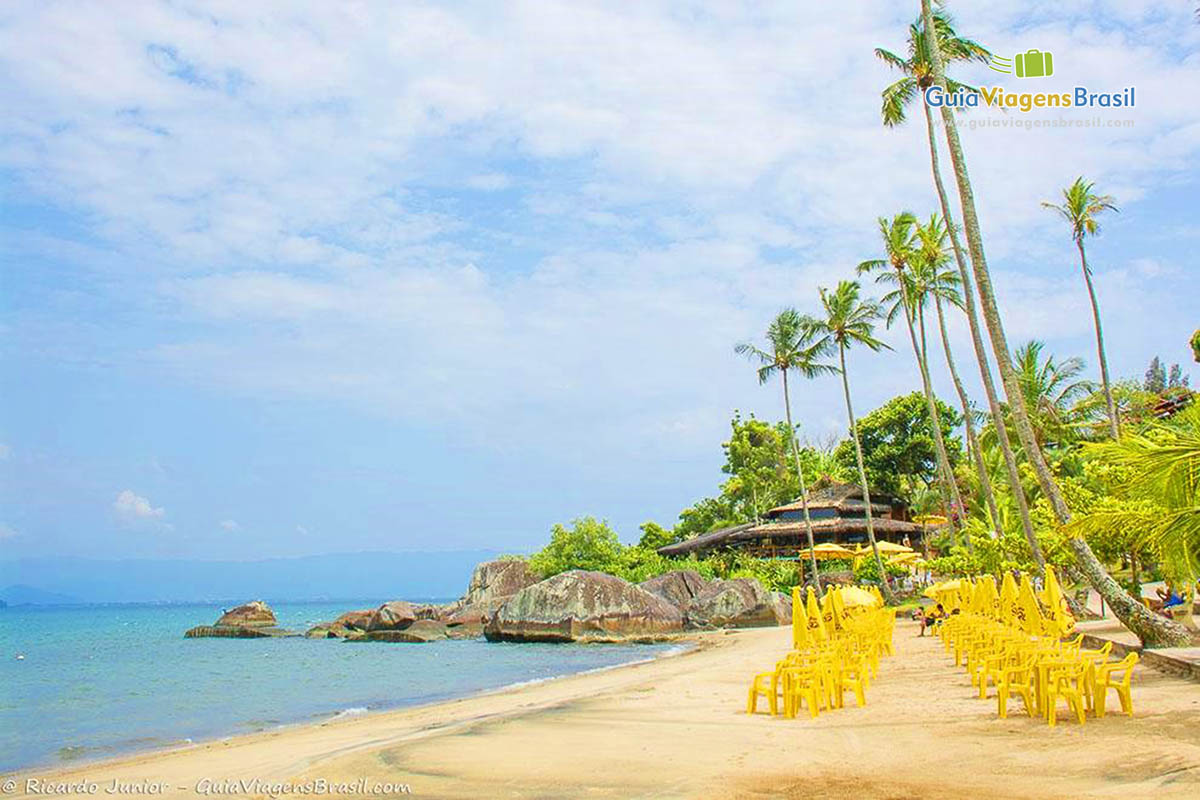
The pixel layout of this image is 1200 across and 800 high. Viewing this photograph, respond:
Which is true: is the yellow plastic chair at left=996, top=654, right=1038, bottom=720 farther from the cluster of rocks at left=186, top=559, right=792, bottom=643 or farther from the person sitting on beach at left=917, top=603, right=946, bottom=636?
the cluster of rocks at left=186, top=559, right=792, bottom=643

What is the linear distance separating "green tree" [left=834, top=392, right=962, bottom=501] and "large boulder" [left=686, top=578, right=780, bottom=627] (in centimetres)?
1644

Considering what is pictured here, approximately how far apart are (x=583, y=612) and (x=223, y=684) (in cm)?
1411

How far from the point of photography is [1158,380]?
8788 centimetres

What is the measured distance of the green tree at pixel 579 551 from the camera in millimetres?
45344

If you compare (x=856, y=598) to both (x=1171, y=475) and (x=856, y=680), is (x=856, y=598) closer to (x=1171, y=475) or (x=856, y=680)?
(x=856, y=680)

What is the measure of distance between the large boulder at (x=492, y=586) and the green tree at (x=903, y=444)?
20353mm

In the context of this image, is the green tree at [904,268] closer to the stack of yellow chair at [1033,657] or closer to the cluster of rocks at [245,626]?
the stack of yellow chair at [1033,657]

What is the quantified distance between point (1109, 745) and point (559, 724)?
6824mm

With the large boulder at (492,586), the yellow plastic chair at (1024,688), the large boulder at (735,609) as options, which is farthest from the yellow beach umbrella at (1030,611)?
the large boulder at (492,586)

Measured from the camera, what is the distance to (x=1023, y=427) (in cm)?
1578

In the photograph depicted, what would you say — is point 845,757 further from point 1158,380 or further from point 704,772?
point 1158,380

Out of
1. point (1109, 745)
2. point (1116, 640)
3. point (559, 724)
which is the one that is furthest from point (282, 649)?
point (1109, 745)

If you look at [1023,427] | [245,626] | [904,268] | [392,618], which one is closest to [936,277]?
[904,268]

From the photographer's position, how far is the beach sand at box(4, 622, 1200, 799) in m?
7.17
